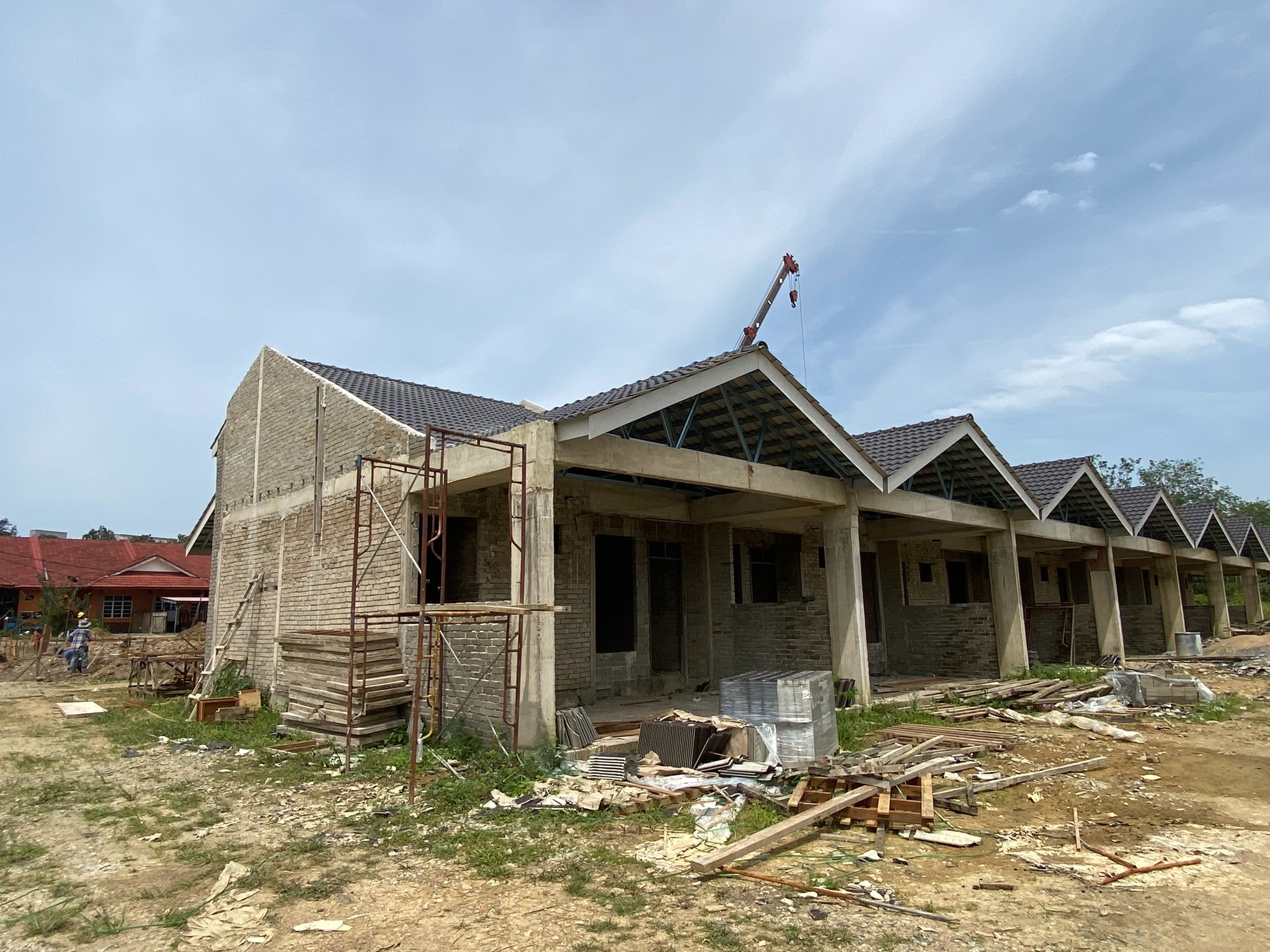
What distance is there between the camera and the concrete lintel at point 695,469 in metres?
8.98

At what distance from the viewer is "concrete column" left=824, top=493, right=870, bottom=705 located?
1247cm

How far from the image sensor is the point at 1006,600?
1623 centimetres

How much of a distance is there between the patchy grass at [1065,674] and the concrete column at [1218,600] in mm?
16451

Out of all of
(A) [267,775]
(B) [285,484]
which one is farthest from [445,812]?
(B) [285,484]

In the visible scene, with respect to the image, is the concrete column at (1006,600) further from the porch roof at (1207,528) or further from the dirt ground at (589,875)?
the porch roof at (1207,528)

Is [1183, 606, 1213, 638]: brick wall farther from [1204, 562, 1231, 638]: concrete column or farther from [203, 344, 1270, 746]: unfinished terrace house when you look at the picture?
[203, 344, 1270, 746]: unfinished terrace house

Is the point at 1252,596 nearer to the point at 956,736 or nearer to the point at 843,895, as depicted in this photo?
the point at 956,736

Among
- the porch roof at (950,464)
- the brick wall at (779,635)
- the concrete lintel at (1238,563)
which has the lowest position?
the brick wall at (779,635)

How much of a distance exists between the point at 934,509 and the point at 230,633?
43.1 feet

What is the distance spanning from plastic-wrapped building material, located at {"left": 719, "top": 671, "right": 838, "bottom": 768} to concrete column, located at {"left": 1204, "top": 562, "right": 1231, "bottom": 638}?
2741 centimetres

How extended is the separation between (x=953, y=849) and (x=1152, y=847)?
144 cm

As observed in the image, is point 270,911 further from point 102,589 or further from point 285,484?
point 102,589

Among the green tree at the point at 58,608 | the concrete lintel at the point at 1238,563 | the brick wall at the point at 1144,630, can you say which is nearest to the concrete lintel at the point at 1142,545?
the brick wall at the point at 1144,630

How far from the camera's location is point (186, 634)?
27.1m
